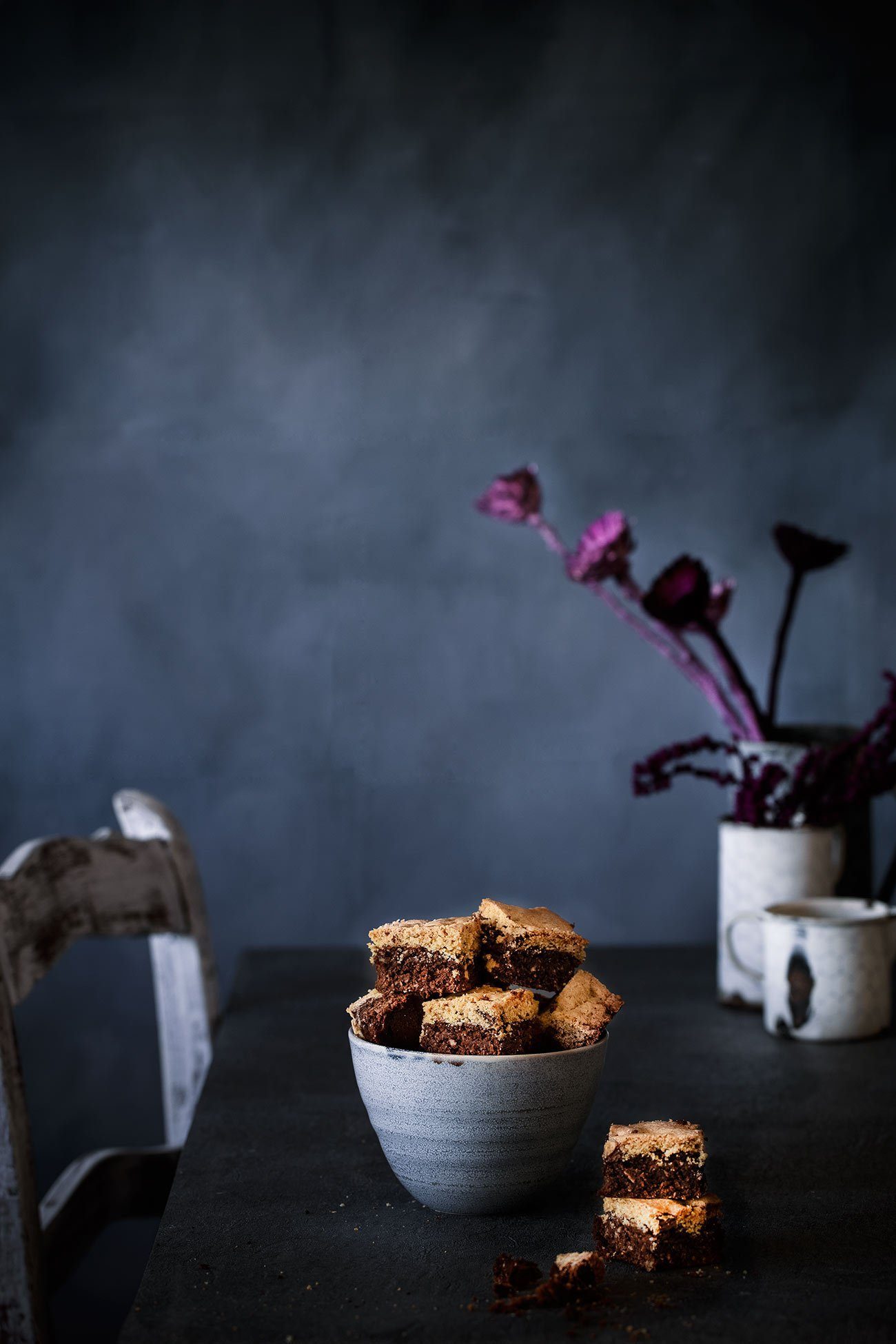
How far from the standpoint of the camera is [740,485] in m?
2.20

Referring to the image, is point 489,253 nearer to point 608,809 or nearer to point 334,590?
point 334,590

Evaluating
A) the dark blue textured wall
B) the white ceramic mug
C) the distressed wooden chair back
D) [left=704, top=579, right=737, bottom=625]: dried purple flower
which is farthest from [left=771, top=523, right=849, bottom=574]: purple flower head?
the dark blue textured wall

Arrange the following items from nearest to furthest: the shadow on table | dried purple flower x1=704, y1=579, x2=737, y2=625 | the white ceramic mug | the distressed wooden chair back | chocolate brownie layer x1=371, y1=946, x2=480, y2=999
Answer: chocolate brownie layer x1=371, y1=946, x2=480, y2=999 < the distressed wooden chair back < the white ceramic mug < dried purple flower x1=704, y1=579, x2=737, y2=625 < the shadow on table

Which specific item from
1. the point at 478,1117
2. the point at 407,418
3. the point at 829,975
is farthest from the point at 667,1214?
the point at 407,418

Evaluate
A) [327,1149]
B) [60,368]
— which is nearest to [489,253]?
[60,368]

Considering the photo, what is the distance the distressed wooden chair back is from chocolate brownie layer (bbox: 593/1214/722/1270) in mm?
434

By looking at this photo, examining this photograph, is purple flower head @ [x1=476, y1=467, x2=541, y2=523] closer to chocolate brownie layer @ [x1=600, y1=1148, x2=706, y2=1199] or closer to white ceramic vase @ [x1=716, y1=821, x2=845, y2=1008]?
white ceramic vase @ [x1=716, y1=821, x2=845, y2=1008]

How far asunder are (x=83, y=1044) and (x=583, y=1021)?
1654 millimetres

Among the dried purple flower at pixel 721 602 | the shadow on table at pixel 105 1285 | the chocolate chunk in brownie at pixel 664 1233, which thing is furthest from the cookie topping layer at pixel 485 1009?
the shadow on table at pixel 105 1285

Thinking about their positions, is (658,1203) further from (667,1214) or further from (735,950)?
(735,950)

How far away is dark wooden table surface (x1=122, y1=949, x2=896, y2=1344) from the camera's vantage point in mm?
606

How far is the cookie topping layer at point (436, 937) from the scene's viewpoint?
2.35ft

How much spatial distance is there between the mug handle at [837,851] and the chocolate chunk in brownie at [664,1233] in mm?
676

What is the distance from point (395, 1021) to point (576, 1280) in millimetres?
165
